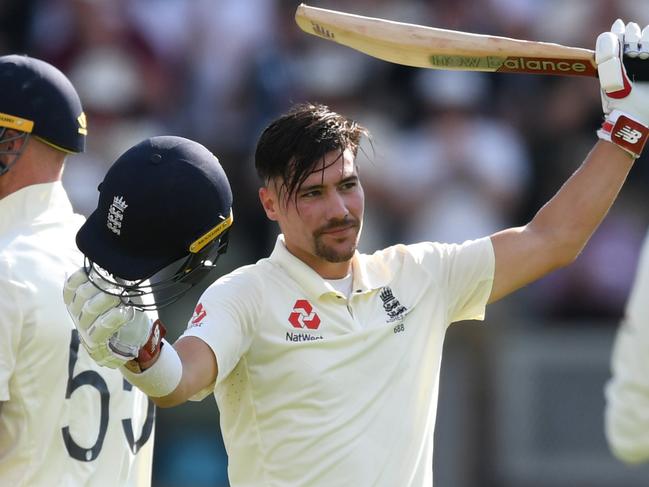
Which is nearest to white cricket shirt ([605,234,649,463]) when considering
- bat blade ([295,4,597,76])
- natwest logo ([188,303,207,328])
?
natwest logo ([188,303,207,328])

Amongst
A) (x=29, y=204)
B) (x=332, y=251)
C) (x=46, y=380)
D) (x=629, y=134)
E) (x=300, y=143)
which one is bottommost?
(x=46, y=380)

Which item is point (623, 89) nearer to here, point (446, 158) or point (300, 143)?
point (300, 143)

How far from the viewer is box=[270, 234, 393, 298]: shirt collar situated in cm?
422

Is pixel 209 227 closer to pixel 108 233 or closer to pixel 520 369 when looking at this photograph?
pixel 108 233

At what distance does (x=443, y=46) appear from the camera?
14.3 ft

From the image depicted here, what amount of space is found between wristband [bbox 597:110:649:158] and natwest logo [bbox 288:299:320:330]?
1.06 meters

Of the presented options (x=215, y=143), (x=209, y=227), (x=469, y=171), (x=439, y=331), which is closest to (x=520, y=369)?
(x=469, y=171)

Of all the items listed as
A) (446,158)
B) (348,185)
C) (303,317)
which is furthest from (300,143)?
(446,158)

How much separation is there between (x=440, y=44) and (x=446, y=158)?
13.9 feet

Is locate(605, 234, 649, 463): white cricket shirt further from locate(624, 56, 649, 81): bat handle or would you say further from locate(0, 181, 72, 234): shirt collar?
locate(0, 181, 72, 234): shirt collar

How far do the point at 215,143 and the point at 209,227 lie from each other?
214 inches

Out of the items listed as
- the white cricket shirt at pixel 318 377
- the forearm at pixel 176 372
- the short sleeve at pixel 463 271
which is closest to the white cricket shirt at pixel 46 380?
the white cricket shirt at pixel 318 377

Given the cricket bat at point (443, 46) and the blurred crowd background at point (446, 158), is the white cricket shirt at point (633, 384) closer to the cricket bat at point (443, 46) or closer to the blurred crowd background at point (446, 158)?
the cricket bat at point (443, 46)

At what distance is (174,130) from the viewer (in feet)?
30.1
